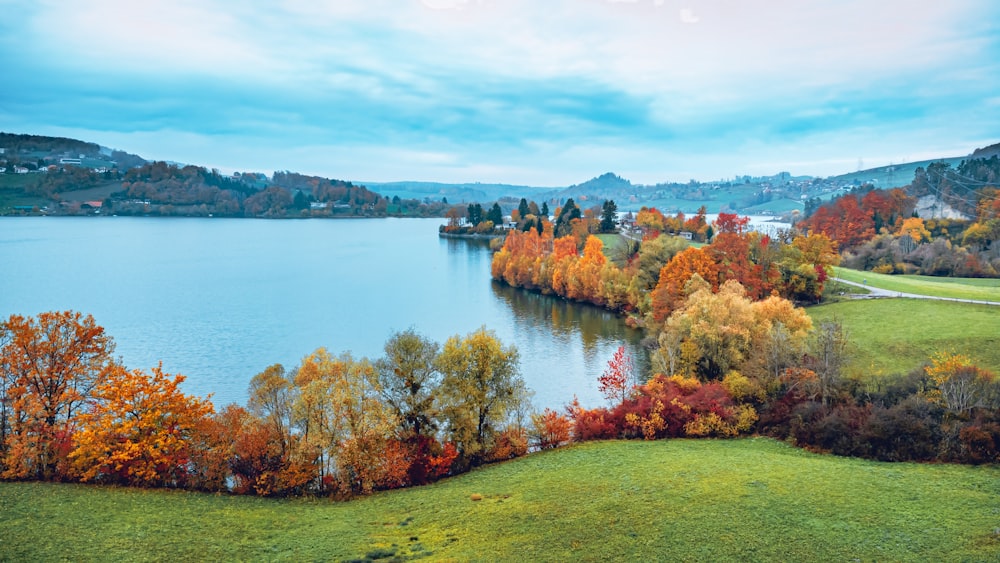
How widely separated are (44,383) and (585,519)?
30092 mm

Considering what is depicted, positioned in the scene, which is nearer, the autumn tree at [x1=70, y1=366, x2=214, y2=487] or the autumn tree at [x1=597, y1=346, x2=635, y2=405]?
the autumn tree at [x1=70, y1=366, x2=214, y2=487]

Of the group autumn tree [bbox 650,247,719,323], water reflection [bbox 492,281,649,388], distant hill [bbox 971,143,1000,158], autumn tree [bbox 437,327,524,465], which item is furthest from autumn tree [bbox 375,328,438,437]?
distant hill [bbox 971,143,1000,158]

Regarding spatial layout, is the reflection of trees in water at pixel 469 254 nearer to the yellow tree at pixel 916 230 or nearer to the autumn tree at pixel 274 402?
the yellow tree at pixel 916 230

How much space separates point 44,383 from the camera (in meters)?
31.9

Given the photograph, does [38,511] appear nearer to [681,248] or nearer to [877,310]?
[877,310]

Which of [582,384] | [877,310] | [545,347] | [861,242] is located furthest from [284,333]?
[861,242]

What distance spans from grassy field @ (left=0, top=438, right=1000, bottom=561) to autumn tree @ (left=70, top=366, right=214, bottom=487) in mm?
1454

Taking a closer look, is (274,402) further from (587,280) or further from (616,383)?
(587,280)

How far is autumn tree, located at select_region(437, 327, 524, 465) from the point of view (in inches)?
1417

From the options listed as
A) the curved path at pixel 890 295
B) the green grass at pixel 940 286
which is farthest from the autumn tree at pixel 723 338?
the green grass at pixel 940 286

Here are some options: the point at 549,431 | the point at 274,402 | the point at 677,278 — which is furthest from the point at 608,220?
the point at 274,402

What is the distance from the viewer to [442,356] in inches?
1462

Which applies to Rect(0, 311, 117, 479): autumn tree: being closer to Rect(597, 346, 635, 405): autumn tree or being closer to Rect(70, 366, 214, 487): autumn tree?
Rect(70, 366, 214, 487): autumn tree

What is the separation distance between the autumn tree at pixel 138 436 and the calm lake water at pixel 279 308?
15.6 m
